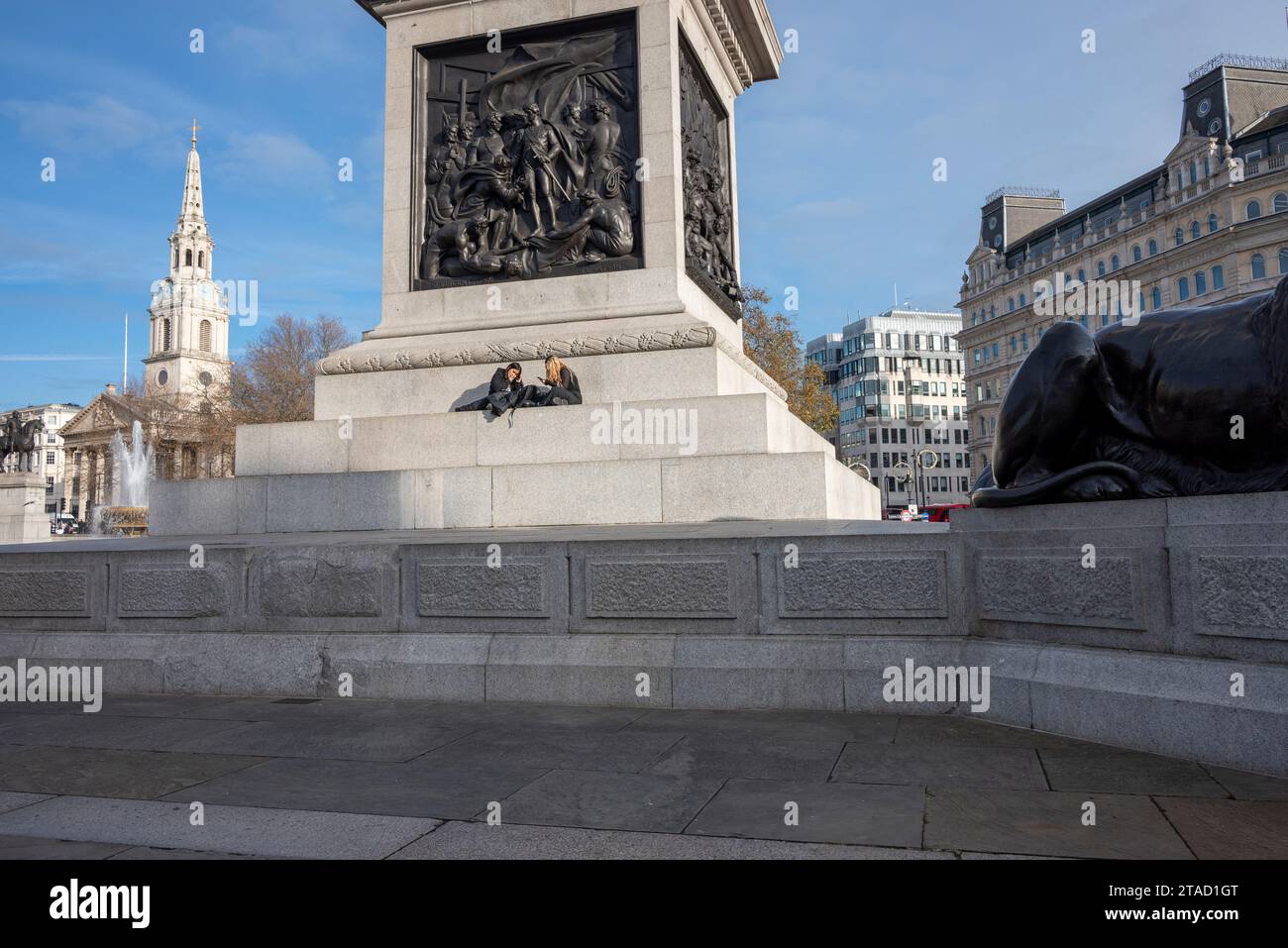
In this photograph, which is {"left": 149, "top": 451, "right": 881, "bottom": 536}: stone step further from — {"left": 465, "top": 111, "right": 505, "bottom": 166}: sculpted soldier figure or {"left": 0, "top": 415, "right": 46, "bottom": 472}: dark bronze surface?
{"left": 0, "top": 415, "right": 46, "bottom": 472}: dark bronze surface

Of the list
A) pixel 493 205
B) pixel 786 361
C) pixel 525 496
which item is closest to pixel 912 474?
pixel 786 361

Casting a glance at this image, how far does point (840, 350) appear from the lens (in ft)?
470

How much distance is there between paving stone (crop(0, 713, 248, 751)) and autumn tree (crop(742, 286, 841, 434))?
1600 inches

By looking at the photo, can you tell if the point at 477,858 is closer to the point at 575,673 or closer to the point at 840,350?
the point at 575,673

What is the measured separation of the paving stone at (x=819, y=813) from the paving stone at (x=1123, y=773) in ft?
2.93

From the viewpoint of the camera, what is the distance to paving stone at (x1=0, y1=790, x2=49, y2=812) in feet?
15.6

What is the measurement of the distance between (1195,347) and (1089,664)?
2086mm

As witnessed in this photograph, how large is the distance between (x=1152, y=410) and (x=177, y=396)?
92.3 meters

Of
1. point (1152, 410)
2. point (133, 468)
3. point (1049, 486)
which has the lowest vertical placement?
point (1049, 486)

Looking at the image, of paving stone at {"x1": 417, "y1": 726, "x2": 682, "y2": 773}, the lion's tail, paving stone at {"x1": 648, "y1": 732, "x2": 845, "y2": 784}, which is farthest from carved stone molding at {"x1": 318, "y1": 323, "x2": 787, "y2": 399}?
paving stone at {"x1": 648, "y1": 732, "x2": 845, "y2": 784}

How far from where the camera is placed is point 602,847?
3.90 m

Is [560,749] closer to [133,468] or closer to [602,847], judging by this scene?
[602,847]
